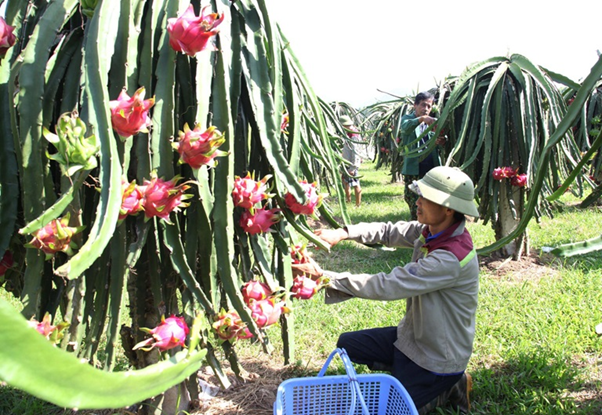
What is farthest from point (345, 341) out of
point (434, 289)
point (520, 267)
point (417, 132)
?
point (417, 132)

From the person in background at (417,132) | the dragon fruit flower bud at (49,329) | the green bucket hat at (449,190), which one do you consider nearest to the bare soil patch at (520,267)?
the person in background at (417,132)

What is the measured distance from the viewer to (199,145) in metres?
1.12

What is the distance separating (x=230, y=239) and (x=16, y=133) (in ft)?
1.84

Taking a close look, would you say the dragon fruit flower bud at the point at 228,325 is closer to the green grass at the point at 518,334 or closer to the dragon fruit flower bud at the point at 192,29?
the dragon fruit flower bud at the point at 192,29

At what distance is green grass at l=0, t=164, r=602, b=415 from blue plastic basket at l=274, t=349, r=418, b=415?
41 centimetres

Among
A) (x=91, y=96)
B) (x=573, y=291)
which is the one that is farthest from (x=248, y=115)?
(x=573, y=291)

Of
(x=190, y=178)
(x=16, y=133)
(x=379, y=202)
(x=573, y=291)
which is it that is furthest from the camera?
(x=379, y=202)

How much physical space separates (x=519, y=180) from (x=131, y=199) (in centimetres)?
329

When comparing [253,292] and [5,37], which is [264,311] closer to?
[253,292]

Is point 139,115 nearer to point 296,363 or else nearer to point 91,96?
point 91,96

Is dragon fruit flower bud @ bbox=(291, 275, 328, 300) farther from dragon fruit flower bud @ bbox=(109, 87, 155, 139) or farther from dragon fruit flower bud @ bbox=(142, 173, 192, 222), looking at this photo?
dragon fruit flower bud @ bbox=(109, 87, 155, 139)

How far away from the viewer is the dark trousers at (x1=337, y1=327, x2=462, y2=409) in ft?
6.56

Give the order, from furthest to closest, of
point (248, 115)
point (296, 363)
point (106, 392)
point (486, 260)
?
point (486, 260), point (296, 363), point (248, 115), point (106, 392)

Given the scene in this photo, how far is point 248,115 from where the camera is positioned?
1436mm
